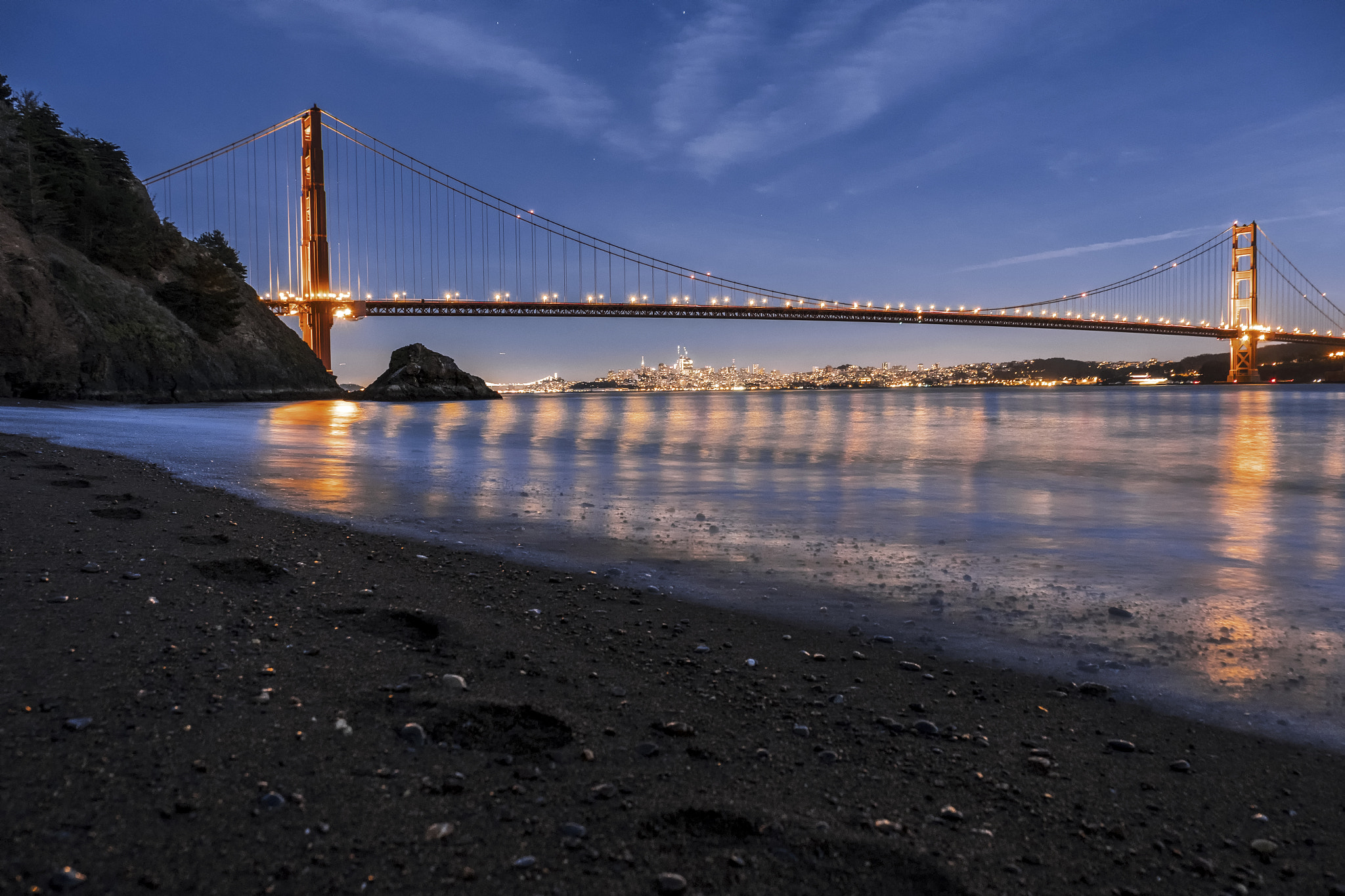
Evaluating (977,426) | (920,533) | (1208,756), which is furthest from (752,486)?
(977,426)

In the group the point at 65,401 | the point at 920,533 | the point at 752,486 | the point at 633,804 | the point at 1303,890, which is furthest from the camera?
the point at 65,401

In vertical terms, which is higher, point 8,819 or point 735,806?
point 8,819

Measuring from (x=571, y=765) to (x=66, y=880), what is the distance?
0.91m

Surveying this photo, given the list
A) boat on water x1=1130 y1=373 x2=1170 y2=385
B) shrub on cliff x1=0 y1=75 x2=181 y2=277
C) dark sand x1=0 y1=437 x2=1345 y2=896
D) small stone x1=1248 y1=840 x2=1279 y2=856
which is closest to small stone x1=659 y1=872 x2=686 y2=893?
dark sand x1=0 y1=437 x2=1345 y2=896

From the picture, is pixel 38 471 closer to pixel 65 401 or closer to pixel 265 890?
pixel 265 890

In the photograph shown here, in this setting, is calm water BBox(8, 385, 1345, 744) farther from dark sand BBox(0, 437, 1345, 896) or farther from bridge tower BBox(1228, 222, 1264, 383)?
bridge tower BBox(1228, 222, 1264, 383)

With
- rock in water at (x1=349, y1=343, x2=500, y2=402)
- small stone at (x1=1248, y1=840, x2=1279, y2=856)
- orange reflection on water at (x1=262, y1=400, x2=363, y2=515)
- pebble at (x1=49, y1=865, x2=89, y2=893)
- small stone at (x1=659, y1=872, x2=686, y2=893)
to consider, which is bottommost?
small stone at (x1=1248, y1=840, x2=1279, y2=856)

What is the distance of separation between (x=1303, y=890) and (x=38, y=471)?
7492mm

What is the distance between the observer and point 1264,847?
4.86ft

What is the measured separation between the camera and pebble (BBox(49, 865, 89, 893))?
44.0 inches

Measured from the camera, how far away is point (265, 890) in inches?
46.1

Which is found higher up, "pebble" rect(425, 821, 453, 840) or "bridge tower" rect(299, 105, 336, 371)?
"bridge tower" rect(299, 105, 336, 371)

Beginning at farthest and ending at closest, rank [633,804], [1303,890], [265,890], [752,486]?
1. [752,486]
2. [633,804]
3. [1303,890]
4. [265,890]

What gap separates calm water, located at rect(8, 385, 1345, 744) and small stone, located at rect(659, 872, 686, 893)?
1.70 meters
